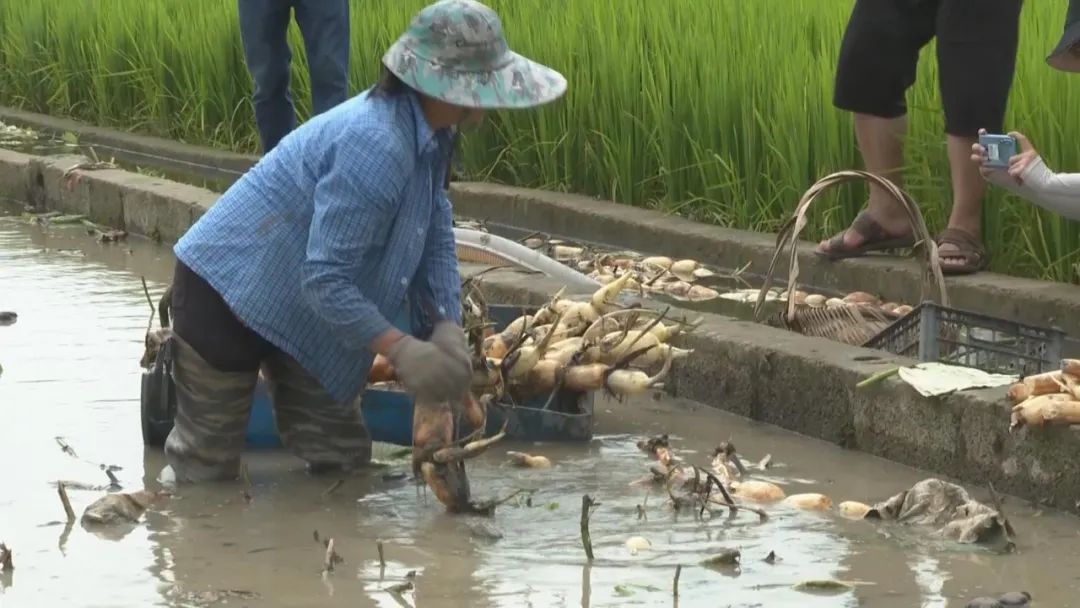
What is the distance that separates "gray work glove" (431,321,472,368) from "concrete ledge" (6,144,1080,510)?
104cm

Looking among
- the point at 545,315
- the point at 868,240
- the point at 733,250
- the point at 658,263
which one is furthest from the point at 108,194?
the point at 545,315

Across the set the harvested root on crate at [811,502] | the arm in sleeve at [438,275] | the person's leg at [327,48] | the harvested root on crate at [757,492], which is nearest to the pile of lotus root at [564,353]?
the arm in sleeve at [438,275]

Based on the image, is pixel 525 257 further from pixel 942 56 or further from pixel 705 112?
pixel 705 112

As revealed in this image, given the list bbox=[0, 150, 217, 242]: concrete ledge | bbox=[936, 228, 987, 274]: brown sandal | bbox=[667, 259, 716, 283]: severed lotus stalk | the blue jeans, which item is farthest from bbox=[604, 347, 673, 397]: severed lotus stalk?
bbox=[0, 150, 217, 242]: concrete ledge

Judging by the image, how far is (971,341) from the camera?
4883mm

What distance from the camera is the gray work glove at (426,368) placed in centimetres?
406

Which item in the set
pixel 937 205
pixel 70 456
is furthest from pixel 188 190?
pixel 70 456

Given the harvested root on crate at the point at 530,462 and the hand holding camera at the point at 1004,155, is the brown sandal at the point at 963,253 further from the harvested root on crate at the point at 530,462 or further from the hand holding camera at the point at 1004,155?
the harvested root on crate at the point at 530,462

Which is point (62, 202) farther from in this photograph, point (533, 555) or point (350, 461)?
point (533, 555)

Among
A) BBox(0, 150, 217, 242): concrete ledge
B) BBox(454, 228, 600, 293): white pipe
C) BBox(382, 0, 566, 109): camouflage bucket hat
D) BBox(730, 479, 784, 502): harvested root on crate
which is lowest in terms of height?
BBox(0, 150, 217, 242): concrete ledge

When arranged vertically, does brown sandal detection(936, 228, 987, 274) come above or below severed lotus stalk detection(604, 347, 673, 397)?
below

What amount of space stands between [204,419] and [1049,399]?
1.76 m

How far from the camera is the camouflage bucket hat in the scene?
405 cm

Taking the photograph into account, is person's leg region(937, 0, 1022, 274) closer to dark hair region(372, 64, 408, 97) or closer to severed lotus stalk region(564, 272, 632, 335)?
severed lotus stalk region(564, 272, 632, 335)
